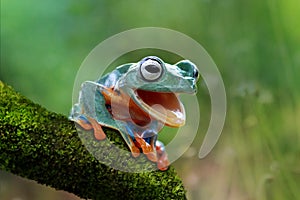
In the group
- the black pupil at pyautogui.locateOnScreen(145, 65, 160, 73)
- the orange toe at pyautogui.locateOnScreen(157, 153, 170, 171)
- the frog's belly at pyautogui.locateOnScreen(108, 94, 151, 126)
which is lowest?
the orange toe at pyautogui.locateOnScreen(157, 153, 170, 171)

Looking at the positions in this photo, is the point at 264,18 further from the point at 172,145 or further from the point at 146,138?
the point at 146,138

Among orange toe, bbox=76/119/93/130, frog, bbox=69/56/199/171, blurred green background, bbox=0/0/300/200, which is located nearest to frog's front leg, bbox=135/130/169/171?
frog, bbox=69/56/199/171

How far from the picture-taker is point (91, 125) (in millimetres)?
1123

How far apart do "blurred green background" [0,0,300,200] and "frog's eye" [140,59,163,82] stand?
57 cm

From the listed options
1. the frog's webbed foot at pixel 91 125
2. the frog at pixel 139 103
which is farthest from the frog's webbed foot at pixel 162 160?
the frog's webbed foot at pixel 91 125

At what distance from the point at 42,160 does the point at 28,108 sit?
130 millimetres

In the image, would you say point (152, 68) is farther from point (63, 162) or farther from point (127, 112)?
point (63, 162)

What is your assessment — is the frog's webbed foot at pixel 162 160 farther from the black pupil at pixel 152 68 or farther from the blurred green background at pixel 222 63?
the blurred green background at pixel 222 63

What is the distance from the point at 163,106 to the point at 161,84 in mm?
65

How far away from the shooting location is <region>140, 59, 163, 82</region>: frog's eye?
43.2 inches

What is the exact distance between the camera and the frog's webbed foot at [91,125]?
3.65 feet

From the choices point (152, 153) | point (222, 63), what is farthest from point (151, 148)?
point (222, 63)

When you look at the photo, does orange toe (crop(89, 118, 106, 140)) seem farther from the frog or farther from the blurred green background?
the blurred green background

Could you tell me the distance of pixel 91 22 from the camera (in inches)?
67.5
